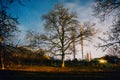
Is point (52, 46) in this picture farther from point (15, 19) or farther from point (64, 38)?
point (15, 19)

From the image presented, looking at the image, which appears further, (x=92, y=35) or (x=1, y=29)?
(x=92, y=35)

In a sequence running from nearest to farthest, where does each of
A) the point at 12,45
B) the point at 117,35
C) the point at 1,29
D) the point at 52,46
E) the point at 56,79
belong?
the point at 1,29 → the point at 12,45 → the point at 56,79 → the point at 117,35 → the point at 52,46

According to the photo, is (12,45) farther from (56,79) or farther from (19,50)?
(56,79)

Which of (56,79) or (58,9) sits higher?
(58,9)

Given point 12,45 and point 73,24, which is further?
point 73,24

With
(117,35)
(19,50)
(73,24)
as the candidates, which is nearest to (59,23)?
(73,24)

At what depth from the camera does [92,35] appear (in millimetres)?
63344

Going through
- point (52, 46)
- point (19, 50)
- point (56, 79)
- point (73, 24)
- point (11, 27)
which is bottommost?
point (56, 79)

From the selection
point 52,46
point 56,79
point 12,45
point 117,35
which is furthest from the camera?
point 52,46

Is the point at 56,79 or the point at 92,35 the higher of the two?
the point at 92,35

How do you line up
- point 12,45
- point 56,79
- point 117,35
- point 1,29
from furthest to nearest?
point 117,35 < point 56,79 < point 12,45 < point 1,29

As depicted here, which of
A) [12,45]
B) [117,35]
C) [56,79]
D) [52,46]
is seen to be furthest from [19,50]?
[52,46]

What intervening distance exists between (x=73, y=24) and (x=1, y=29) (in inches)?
2130

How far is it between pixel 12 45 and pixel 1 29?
1237 millimetres
